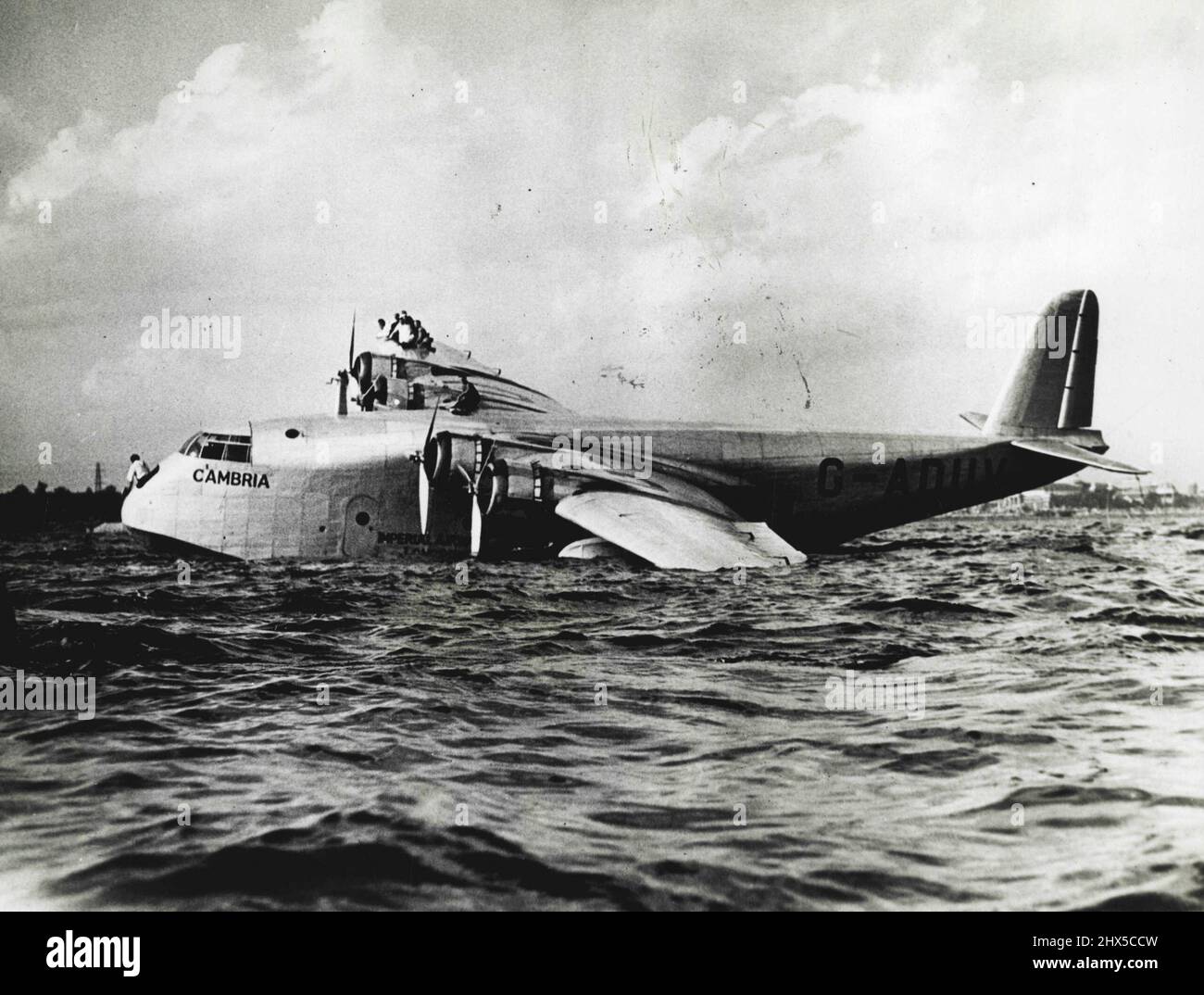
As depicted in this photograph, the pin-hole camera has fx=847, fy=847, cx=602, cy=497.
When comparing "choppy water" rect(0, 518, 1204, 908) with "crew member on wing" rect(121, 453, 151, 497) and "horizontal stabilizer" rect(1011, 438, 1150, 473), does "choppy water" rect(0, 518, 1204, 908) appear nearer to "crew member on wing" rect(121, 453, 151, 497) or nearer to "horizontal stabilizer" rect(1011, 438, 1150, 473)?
"crew member on wing" rect(121, 453, 151, 497)

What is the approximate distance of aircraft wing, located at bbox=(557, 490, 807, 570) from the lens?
8.91 meters

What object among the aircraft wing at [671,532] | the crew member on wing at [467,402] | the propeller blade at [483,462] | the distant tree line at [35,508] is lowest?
the aircraft wing at [671,532]

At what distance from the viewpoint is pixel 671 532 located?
31.2 ft

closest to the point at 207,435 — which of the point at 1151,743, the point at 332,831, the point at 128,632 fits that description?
the point at 128,632

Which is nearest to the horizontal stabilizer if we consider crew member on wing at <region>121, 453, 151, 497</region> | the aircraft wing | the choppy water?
the aircraft wing

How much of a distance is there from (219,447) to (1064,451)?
1204cm

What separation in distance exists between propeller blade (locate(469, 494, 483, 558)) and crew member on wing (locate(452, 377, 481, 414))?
1693mm

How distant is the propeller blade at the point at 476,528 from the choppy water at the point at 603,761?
10.7 ft

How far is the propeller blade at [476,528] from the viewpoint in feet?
33.5

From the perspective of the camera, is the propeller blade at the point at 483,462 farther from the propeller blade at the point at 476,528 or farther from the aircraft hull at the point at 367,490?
the aircraft hull at the point at 367,490

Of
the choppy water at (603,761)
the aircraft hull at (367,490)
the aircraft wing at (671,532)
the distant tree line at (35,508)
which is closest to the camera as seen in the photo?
the choppy water at (603,761)

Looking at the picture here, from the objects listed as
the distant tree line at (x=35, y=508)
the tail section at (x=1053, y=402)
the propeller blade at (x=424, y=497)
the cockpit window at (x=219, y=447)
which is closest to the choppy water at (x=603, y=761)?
the distant tree line at (x=35, y=508)
